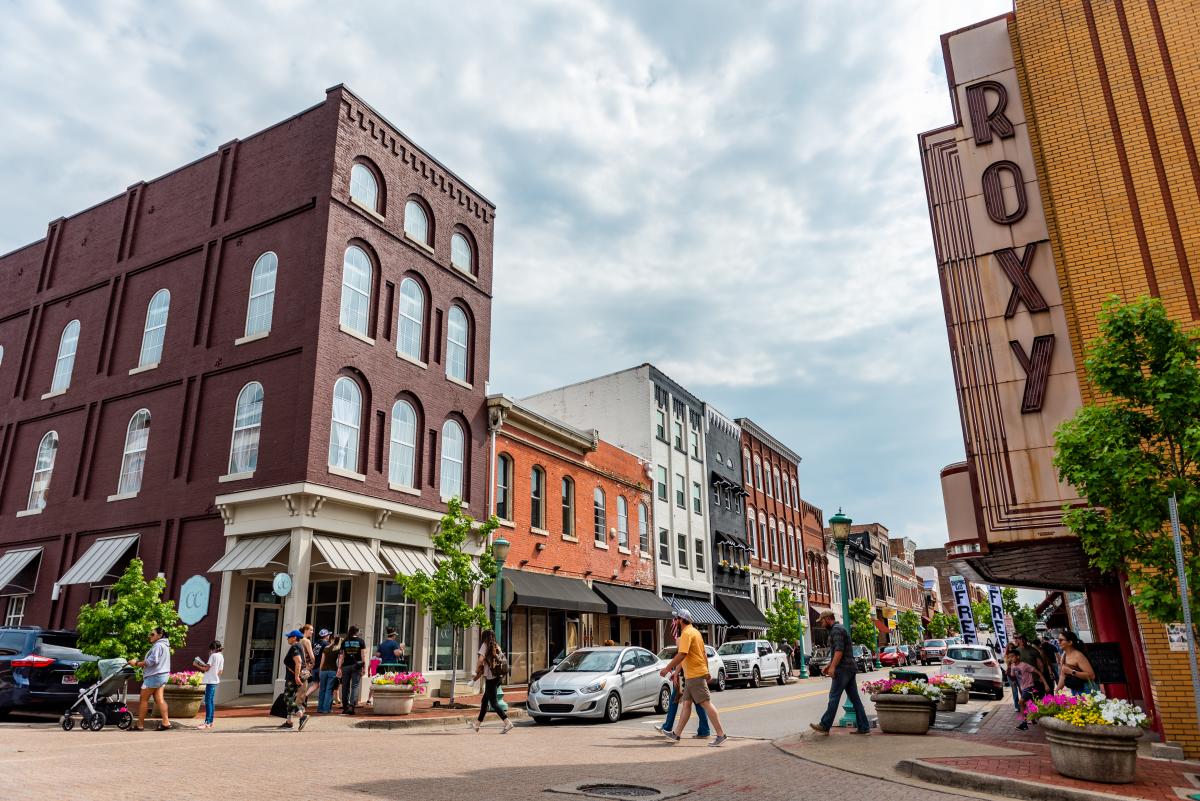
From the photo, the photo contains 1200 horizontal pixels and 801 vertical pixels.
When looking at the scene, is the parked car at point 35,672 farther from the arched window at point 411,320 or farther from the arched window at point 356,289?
the arched window at point 411,320

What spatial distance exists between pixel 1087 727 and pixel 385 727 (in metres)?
11.5

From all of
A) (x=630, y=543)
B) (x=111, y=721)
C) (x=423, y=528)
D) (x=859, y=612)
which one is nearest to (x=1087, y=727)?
(x=111, y=721)

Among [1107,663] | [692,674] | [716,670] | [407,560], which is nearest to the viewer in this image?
[692,674]

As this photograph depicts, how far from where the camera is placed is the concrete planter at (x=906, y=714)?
12138mm

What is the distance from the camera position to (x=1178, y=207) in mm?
12828

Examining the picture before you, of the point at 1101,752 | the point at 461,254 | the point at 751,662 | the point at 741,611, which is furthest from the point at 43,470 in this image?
the point at 741,611

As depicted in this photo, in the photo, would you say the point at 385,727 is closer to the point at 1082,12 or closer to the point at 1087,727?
the point at 1087,727

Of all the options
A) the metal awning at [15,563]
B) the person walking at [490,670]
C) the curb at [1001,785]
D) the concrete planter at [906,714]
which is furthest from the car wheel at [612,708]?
the metal awning at [15,563]

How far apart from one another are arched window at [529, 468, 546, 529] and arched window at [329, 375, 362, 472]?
781cm

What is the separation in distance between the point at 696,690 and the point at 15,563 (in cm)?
2185

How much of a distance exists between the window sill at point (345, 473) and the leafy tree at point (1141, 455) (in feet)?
52.3

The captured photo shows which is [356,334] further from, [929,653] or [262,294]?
[929,653]

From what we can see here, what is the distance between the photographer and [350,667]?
16609 mm

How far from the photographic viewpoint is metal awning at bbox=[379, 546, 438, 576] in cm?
2062
